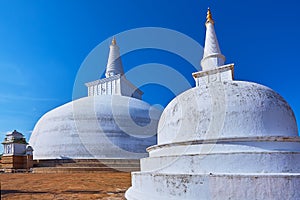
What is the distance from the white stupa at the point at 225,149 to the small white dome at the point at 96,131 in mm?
10949

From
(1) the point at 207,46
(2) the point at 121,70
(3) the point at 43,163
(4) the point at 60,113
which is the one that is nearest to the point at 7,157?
(3) the point at 43,163

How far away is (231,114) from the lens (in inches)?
213

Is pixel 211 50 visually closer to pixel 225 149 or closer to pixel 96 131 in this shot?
pixel 225 149

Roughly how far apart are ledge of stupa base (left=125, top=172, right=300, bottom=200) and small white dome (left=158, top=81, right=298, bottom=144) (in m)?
1.10

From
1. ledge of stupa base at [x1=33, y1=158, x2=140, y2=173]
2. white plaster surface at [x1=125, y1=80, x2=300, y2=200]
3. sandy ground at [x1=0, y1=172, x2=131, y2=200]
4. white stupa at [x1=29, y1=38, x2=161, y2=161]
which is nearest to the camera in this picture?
white plaster surface at [x1=125, y1=80, x2=300, y2=200]

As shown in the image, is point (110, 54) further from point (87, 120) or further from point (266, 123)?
point (266, 123)

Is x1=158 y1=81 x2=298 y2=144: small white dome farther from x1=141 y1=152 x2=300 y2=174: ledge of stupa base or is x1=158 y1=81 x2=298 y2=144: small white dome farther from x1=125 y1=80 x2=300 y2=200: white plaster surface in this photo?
x1=141 y1=152 x2=300 y2=174: ledge of stupa base

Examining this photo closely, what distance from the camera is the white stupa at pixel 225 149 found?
4301mm

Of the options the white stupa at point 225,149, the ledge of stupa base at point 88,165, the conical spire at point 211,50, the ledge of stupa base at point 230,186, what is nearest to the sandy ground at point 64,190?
the white stupa at point 225,149

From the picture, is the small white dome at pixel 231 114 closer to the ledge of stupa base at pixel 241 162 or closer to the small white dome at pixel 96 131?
the ledge of stupa base at pixel 241 162

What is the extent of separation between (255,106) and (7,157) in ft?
62.0

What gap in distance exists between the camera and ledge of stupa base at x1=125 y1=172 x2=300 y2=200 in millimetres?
4148

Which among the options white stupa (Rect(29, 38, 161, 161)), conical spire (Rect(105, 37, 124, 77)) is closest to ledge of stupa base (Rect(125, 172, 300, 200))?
white stupa (Rect(29, 38, 161, 161))

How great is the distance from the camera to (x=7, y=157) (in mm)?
18266
